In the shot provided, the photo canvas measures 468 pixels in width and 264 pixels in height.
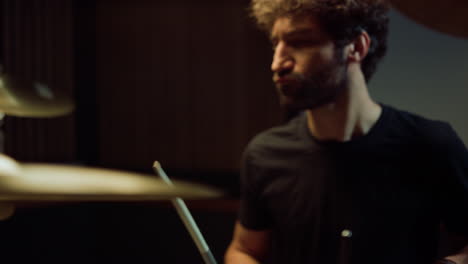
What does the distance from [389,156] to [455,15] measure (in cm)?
27

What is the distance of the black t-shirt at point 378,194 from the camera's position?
0.86 m

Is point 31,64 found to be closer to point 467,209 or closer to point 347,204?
point 347,204

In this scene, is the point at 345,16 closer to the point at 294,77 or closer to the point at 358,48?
the point at 358,48

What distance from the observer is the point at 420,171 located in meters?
0.88

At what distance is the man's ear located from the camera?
0.93 metres

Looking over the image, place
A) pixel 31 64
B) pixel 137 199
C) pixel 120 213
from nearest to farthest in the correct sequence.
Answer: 1. pixel 137 199
2. pixel 120 213
3. pixel 31 64

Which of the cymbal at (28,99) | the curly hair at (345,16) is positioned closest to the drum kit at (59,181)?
the cymbal at (28,99)

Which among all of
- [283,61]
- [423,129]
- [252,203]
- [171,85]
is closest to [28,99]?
[283,61]

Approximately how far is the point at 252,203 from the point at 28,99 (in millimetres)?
570

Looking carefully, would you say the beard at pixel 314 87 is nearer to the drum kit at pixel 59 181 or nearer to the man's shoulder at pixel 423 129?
the man's shoulder at pixel 423 129

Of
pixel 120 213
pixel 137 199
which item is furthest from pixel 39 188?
pixel 120 213

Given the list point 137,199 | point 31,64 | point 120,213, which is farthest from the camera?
point 31,64

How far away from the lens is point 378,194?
34.7 inches

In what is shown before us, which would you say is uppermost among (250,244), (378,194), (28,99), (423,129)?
(28,99)
